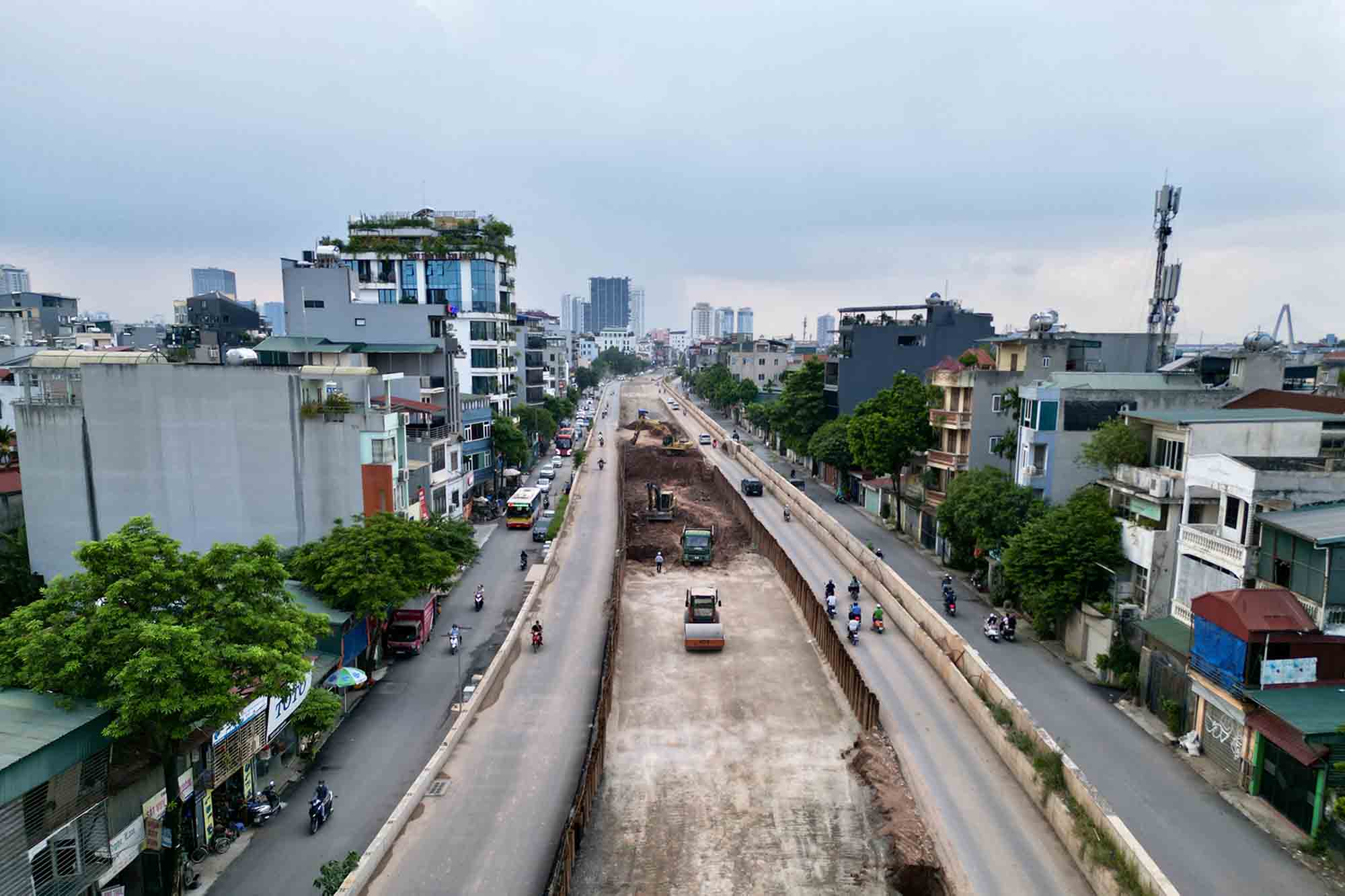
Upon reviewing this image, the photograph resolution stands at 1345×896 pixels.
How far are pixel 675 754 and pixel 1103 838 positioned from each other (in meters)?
12.3

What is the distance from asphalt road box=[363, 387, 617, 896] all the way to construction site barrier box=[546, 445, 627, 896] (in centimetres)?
56

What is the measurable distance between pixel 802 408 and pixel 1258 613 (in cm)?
5821

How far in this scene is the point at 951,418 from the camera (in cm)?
4912

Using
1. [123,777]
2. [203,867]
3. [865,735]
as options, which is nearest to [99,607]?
[123,777]

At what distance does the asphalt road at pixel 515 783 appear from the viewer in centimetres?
1898

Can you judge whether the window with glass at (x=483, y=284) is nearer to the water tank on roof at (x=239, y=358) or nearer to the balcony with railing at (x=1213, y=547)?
the water tank on roof at (x=239, y=358)

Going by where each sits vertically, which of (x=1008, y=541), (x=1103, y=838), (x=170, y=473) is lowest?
(x=1103, y=838)

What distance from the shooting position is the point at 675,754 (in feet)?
84.7

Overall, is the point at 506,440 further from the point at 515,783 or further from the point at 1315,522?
the point at 1315,522

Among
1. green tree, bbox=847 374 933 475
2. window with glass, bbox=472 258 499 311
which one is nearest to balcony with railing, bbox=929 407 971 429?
green tree, bbox=847 374 933 475

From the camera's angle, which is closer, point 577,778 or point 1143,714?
point 577,778

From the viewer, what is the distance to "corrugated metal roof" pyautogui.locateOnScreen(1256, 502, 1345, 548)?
68.5ft

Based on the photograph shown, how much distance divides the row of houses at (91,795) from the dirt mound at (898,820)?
1636cm

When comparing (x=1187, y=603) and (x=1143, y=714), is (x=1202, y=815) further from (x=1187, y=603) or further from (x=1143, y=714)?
(x=1187, y=603)
